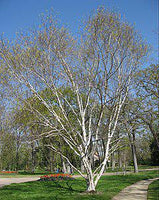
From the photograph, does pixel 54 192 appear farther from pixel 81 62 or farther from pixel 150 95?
pixel 150 95

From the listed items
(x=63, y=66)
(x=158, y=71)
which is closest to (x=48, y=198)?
(x=63, y=66)

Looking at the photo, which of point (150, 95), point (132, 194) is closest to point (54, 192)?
point (132, 194)

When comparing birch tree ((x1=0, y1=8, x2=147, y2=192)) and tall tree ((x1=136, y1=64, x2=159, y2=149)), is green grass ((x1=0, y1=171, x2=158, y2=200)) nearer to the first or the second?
birch tree ((x1=0, y1=8, x2=147, y2=192))

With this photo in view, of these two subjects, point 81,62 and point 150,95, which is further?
point 150,95

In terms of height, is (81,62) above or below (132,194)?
above

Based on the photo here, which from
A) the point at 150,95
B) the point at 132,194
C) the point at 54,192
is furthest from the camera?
the point at 150,95

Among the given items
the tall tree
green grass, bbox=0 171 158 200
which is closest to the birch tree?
green grass, bbox=0 171 158 200

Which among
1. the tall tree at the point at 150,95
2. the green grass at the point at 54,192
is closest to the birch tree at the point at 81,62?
the green grass at the point at 54,192

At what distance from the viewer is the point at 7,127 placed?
22.6 metres

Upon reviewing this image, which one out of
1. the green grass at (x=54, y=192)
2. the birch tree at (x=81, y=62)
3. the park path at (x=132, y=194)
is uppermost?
the birch tree at (x=81, y=62)

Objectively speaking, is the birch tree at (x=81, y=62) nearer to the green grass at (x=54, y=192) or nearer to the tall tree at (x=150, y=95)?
the green grass at (x=54, y=192)

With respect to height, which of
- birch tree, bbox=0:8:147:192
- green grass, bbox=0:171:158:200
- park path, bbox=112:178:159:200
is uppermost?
birch tree, bbox=0:8:147:192

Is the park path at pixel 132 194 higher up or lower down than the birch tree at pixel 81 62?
lower down

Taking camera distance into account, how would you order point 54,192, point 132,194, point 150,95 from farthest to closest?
point 150,95 → point 54,192 → point 132,194
